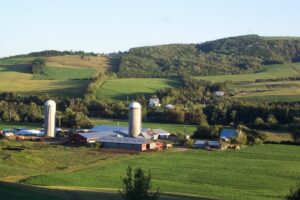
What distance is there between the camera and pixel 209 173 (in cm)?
4522

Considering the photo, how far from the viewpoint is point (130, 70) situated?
140 m

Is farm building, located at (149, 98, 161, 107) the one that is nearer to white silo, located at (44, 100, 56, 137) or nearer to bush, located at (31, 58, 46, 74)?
white silo, located at (44, 100, 56, 137)

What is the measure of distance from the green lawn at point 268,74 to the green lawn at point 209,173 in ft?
221

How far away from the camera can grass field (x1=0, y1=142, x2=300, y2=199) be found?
38.9 m

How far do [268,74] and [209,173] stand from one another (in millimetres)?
93302

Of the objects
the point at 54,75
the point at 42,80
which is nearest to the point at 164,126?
the point at 42,80

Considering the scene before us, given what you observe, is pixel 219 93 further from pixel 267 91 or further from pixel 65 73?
pixel 65 73

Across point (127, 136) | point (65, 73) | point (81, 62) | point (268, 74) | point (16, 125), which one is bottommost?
point (127, 136)

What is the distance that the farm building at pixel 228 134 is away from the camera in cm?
6781

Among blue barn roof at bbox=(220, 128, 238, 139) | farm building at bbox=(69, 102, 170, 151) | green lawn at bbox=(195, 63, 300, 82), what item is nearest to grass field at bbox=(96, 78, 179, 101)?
green lawn at bbox=(195, 63, 300, 82)

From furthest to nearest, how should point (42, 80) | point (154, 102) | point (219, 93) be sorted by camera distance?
point (42, 80), point (219, 93), point (154, 102)

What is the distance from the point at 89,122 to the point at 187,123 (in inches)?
614

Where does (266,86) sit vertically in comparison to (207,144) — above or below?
above

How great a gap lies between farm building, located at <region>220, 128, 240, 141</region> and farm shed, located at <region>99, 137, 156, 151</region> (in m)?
9.10
